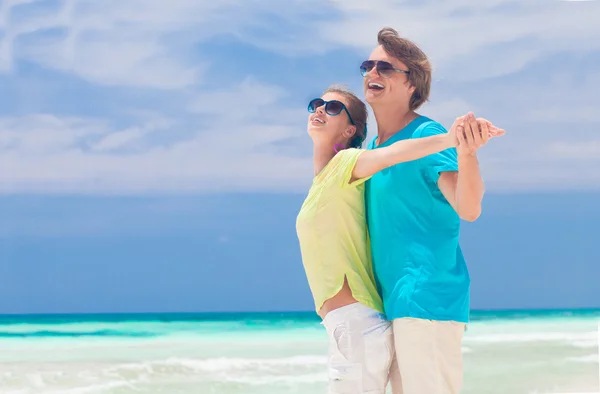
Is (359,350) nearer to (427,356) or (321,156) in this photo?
(427,356)

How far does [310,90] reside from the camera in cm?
1576

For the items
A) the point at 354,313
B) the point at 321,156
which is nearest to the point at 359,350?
the point at 354,313

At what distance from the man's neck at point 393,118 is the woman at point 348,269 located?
150 mm

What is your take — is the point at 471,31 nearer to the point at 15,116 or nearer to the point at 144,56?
the point at 144,56

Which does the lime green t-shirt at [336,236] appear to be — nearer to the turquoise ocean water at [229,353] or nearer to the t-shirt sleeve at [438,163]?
the t-shirt sleeve at [438,163]

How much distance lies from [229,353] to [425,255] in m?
8.93

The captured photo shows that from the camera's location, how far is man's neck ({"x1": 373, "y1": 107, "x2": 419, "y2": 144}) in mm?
2260

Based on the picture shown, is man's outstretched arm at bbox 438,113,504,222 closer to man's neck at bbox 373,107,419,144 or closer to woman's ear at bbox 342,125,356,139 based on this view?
man's neck at bbox 373,107,419,144

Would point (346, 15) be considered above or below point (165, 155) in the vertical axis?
above

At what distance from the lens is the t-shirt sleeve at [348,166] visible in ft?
6.83

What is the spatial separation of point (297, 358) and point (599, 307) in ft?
32.0

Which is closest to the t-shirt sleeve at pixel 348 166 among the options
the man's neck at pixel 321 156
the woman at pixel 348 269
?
the woman at pixel 348 269

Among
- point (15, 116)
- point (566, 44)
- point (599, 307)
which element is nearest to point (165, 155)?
point (15, 116)

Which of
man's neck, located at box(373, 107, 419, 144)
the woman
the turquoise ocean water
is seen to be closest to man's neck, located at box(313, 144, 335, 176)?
the woman
